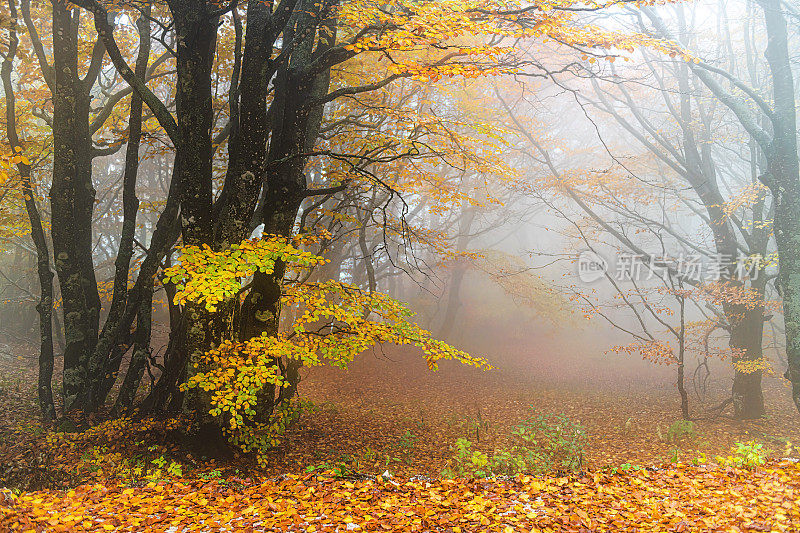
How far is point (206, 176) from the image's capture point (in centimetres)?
609

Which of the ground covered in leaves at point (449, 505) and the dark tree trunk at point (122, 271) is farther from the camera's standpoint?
the dark tree trunk at point (122, 271)

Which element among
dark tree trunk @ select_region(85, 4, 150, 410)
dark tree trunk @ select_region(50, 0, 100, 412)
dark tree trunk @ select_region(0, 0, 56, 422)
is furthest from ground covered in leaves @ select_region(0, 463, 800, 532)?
dark tree trunk @ select_region(0, 0, 56, 422)

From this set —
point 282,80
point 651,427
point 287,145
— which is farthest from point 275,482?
point 651,427

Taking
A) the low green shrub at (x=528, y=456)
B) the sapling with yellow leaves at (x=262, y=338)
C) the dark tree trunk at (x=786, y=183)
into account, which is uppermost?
the dark tree trunk at (x=786, y=183)

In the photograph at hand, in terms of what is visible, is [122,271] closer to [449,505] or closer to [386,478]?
[386,478]

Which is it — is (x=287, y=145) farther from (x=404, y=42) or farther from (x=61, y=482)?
(x=61, y=482)

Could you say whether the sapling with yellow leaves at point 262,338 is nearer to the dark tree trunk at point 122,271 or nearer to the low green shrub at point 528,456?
the low green shrub at point 528,456

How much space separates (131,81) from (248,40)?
67.7 inches

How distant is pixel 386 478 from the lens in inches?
203

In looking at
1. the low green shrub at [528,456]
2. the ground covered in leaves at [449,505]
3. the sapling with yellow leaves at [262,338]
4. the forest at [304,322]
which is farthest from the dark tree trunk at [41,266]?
the low green shrub at [528,456]

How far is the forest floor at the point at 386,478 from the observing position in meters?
3.82

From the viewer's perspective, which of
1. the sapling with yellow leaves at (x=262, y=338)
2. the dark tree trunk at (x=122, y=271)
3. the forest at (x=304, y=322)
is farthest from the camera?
the dark tree trunk at (x=122, y=271)

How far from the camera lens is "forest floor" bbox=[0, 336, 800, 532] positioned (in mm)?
3816

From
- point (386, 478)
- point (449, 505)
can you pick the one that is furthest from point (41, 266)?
point (449, 505)
